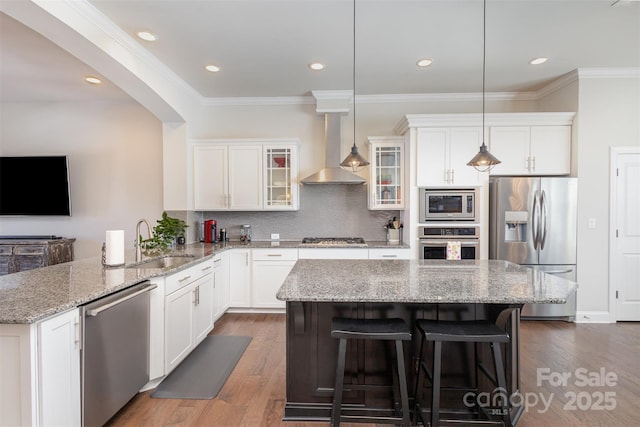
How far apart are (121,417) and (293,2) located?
319 centimetres

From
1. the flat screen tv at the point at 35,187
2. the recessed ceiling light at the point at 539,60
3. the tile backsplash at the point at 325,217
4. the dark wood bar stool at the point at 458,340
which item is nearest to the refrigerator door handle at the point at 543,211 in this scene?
the recessed ceiling light at the point at 539,60

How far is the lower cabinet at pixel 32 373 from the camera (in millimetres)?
1405

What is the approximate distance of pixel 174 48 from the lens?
309 cm

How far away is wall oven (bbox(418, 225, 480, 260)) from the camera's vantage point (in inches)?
145

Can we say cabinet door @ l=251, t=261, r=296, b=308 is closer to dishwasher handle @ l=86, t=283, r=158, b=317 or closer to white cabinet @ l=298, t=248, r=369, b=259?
white cabinet @ l=298, t=248, r=369, b=259

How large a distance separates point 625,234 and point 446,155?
2.24 m

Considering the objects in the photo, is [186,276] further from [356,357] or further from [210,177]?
[210,177]

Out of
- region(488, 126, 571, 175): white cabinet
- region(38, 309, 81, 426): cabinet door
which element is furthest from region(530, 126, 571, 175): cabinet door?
region(38, 309, 81, 426): cabinet door

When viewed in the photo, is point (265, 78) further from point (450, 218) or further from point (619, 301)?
point (619, 301)

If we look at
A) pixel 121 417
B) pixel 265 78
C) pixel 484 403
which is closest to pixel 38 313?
pixel 121 417

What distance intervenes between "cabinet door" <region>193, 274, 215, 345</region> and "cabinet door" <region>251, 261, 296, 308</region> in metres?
0.64

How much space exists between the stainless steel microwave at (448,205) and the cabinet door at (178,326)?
2.71 meters

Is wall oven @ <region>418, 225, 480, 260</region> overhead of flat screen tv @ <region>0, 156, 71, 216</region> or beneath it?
beneath

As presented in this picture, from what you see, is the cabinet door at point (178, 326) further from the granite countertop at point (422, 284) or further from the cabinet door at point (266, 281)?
the cabinet door at point (266, 281)
